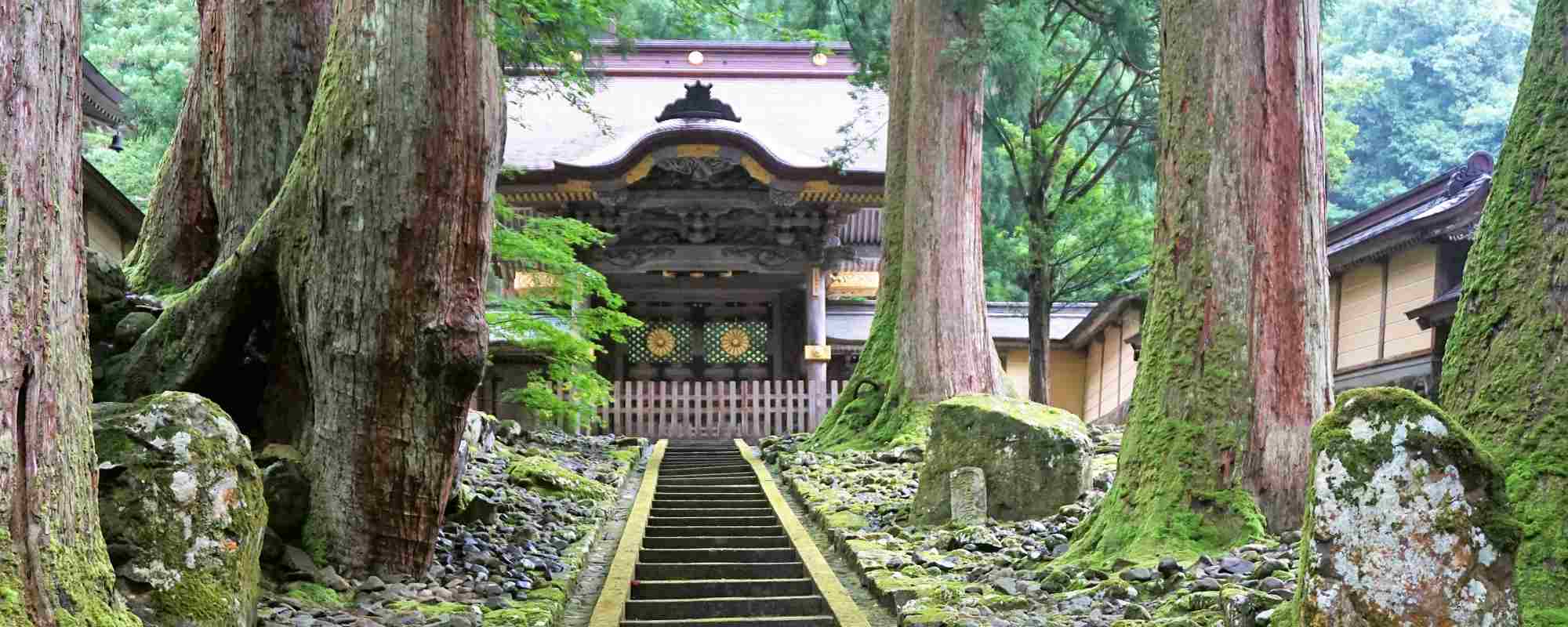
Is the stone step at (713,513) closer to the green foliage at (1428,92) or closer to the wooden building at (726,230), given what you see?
the wooden building at (726,230)

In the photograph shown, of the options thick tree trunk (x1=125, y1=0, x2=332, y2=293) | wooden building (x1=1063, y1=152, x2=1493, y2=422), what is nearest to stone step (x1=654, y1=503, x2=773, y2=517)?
thick tree trunk (x1=125, y1=0, x2=332, y2=293)

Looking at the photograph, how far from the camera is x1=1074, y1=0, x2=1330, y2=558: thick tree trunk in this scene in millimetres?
6156

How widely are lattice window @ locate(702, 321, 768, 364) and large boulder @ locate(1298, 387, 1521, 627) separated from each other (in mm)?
19249

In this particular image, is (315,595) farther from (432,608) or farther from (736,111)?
(736,111)

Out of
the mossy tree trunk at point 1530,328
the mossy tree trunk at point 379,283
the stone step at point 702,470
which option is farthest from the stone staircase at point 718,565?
the mossy tree trunk at point 1530,328

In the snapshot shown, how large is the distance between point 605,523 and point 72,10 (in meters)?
6.56

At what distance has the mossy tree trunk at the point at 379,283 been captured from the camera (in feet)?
19.5

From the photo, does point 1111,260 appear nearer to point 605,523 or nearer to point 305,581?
point 605,523

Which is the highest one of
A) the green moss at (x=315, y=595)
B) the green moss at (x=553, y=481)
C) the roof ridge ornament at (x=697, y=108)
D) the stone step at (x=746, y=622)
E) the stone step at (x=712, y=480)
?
the roof ridge ornament at (x=697, y=108)

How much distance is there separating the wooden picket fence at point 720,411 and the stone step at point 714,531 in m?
8.79

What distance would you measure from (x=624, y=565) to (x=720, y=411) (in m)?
11.0

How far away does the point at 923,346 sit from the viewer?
12.6 meters

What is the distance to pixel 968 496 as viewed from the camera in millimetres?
8086

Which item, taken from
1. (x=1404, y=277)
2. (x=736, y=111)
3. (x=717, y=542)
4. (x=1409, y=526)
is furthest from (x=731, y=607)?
(x=736, y=111)
